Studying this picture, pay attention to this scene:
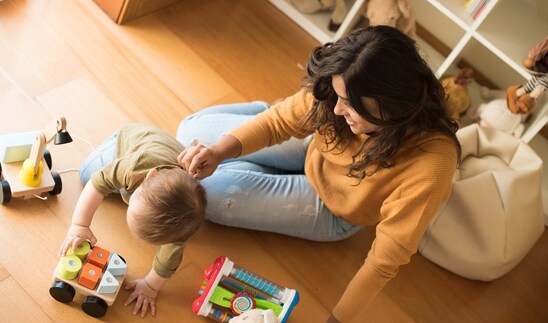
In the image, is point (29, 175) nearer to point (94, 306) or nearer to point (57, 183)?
point (57, 183)

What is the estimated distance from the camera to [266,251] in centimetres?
146

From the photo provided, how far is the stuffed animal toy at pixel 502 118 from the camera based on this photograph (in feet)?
5.83

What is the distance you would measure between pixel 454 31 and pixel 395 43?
3.93 ft

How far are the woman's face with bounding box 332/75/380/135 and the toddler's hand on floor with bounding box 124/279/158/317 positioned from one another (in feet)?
1.97

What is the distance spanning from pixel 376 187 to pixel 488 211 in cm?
48

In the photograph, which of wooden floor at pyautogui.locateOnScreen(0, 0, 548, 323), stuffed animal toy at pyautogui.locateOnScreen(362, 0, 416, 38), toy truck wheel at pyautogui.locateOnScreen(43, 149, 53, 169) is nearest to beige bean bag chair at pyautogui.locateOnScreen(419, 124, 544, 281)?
wooden floor at pyautogui.locateOnScreen(0, 0, 548, 323)

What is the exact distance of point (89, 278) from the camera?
116 cm

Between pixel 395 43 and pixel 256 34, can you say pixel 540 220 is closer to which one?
pixel 395 43

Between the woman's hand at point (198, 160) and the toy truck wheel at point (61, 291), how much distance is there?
1.12 ft

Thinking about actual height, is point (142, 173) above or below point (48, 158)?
above

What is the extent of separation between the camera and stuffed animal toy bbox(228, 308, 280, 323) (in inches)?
45.2

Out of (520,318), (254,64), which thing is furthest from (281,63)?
(520,318)

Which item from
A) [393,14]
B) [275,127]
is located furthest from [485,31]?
[275,127]

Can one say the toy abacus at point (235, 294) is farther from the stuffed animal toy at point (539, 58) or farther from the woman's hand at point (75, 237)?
the stuffed animal toy at point (539, 58)
